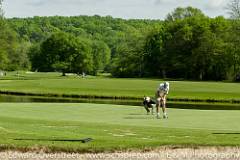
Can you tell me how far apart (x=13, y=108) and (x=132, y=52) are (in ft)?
371

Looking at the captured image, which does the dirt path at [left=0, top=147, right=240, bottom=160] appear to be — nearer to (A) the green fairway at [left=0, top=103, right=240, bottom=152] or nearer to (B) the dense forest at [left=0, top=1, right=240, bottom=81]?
(A) the green fairway at [left=0, top=103, right=240, bottom=152]

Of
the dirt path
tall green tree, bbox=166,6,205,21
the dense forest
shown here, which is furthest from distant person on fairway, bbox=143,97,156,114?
tall green tree, bbox=166,6,205,21

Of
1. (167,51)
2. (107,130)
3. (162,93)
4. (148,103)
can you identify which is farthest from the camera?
(167,51)

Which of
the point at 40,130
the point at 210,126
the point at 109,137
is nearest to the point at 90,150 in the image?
the point at 109,137

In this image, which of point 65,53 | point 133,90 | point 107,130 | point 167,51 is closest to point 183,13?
point 167,51

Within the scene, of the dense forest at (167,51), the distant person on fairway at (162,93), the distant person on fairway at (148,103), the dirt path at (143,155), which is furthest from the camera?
the dense forest at (167,51)

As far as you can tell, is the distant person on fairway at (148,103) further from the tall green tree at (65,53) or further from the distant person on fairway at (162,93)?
the tall green tree at (65,53)

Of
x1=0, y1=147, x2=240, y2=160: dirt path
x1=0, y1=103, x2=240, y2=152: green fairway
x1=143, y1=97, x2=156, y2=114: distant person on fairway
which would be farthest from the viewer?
x1=143, y1=97, x2=156, y2=114: distant person on fairway

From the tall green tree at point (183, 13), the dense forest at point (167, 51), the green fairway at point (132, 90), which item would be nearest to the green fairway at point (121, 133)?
the green fairway at point (132, 90)

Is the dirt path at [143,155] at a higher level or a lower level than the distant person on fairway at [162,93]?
lower

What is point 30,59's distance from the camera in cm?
17588

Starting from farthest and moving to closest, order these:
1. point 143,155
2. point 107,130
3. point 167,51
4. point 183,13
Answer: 1. point 183,13
2. point 167,51
3. point 107,130
4. point 143,155

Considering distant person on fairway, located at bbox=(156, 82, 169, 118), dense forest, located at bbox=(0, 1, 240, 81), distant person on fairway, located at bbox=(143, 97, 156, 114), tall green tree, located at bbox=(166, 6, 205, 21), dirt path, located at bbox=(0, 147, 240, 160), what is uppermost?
tall green tree, located at bbox=(166, 6, 205, 21)

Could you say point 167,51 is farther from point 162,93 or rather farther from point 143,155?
point 143,155
